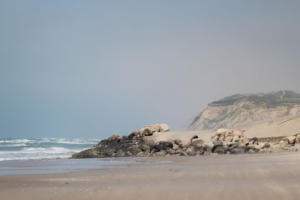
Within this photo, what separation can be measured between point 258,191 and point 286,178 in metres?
1.42

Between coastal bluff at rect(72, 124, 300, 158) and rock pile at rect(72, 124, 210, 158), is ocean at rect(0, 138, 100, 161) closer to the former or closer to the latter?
rock pile at rect(72, 124, 210, 158)

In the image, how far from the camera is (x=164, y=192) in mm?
5301

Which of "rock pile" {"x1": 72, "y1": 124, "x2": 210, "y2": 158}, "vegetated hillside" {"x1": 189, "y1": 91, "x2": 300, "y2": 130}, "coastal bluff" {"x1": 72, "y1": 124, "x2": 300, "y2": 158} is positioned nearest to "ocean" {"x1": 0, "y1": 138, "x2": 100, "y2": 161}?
"rock pile" {"x1": 72, "y1": 124, "x2": 210, "y2": 158}

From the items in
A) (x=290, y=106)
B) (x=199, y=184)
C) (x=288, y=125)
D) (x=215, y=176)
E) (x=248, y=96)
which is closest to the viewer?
(x=199, y=184)

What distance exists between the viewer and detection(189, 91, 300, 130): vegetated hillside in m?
39.4

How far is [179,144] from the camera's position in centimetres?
1892

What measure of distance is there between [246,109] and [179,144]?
2668 centimetres

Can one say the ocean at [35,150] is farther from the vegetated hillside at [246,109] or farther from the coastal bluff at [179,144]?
the vegetated hillside at [246,109]

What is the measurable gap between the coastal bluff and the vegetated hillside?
46.4 ft

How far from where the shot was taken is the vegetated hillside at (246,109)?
39422mm

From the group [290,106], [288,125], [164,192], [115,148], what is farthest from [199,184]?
[290,106]

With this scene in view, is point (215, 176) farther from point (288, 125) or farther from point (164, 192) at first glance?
point (288, 125)

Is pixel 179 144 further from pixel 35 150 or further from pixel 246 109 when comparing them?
pixel 246 109

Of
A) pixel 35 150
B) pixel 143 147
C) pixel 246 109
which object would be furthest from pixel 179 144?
pixel 246 109
